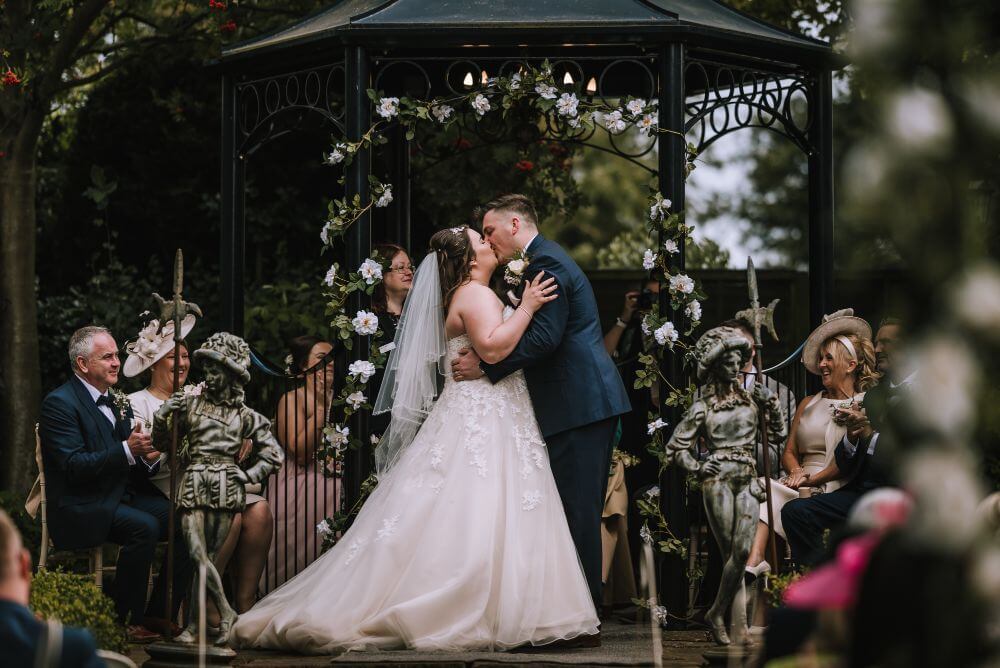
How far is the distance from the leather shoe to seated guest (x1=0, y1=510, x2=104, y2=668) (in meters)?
3.37

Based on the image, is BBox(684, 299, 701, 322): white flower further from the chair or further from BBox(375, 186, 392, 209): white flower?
the chair

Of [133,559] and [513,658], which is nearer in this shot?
[513,658]

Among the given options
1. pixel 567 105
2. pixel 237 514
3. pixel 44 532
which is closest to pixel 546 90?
pixel 567 105

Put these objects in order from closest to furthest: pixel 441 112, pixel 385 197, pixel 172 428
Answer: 1. pixel 172 428
2. pixel 385 197
3. pixel 441 112

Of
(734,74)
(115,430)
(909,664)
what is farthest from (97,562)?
(909,664)

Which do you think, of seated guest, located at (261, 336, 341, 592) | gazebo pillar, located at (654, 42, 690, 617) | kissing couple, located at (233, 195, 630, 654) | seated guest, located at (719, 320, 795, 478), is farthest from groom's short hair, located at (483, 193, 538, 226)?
seated guest, located at (261, 336, 341, 592)

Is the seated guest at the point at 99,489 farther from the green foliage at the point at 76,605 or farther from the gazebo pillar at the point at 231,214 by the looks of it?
the gazebo pillar at the point at 231,214

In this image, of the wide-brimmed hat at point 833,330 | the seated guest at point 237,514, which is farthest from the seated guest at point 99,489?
the wide-brimmed hat at point 833,330

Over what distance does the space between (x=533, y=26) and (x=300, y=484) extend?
319 centimetres

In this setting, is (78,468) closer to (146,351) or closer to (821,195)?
(146,351)

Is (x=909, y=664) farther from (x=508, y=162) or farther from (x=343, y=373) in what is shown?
(x=508, y=162)

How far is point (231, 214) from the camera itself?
860 centimetres

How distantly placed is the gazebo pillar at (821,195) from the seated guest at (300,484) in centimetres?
319

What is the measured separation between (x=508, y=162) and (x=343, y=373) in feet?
13.2
